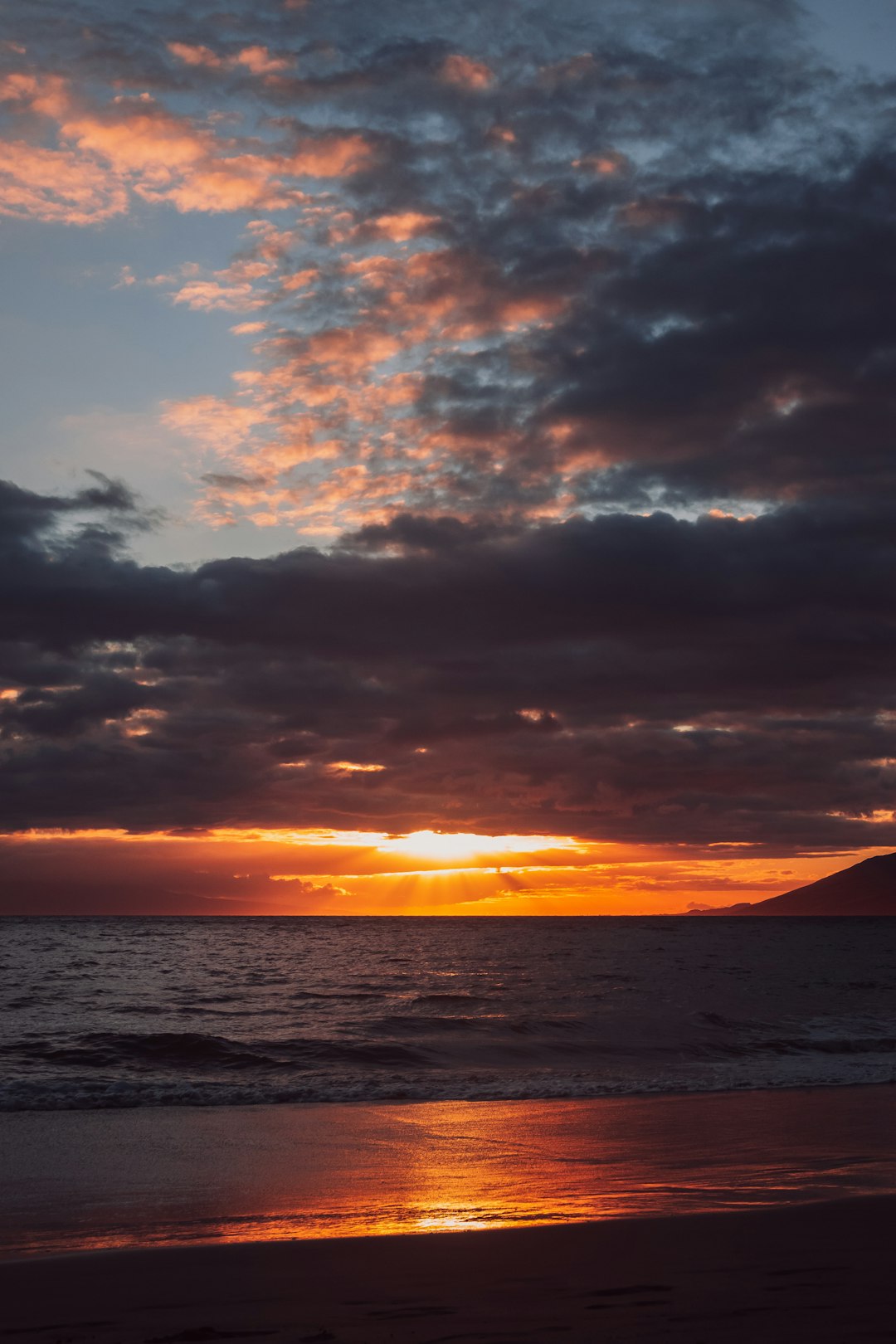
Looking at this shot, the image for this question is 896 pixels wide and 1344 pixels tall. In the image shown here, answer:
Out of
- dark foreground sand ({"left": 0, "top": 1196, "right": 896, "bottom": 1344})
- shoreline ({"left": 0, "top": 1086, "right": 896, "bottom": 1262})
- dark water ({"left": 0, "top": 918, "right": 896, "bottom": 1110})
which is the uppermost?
dark foreground sand ({"left": 0, "top": 1196, "right": 896, "bottom": 1344})

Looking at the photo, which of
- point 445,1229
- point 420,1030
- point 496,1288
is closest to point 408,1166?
point 445,1229

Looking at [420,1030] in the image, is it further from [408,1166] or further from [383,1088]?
[408,1166]

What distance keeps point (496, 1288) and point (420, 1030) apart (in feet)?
73.5

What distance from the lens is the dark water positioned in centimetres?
1988

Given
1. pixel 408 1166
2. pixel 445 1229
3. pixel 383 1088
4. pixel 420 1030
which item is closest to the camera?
pixel 445 1229

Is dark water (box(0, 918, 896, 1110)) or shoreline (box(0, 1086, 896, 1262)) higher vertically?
shoreline (box(0, 1086, 896, 1262))

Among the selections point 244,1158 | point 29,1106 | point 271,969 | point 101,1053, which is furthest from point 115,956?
point 244,1158

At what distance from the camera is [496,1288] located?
733 cm

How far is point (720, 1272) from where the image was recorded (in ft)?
24.8

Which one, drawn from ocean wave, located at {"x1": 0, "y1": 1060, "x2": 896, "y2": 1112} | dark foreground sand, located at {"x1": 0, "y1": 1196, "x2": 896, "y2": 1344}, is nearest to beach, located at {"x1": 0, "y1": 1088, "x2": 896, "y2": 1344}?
dark foreground sand, located at {"x1": 0, "y1": 1196, "x2": 896, "y2": 1344}

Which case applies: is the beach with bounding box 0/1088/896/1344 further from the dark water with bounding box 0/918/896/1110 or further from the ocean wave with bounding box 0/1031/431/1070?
the ocean wave with bounding box 0/1031/431/1070

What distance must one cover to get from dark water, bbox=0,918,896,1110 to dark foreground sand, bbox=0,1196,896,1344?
33.5 feet

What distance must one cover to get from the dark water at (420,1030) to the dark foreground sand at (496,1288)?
1021 centimetres

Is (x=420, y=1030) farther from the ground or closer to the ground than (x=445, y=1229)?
closer to the ground
